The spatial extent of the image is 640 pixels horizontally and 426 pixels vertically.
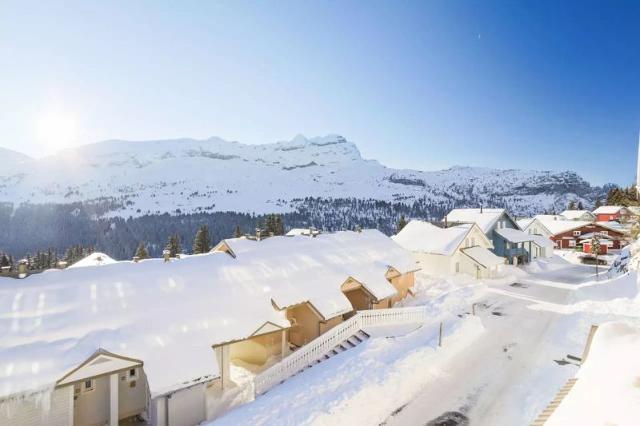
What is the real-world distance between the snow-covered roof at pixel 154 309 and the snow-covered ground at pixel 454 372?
3373 mm

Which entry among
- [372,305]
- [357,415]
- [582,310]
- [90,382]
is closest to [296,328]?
[372,305]

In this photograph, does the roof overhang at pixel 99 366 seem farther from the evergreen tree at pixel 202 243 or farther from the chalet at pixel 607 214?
the chalet at pixel 607 214

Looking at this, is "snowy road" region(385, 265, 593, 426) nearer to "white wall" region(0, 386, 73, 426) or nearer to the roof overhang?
the roof overhang

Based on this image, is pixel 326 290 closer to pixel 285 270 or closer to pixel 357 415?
pixel 285 270

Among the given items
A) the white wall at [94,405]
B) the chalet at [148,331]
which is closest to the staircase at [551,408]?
the chalet at [148,331]

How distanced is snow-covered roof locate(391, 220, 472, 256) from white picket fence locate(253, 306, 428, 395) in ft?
50.5

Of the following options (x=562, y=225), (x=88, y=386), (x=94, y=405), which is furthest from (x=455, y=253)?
(x=562, y=225)

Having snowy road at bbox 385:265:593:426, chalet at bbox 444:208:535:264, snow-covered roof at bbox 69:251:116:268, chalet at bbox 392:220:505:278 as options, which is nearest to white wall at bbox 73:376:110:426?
snow-covered roof at bbox 69:251:116:268

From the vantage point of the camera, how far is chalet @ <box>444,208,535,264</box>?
45500mm

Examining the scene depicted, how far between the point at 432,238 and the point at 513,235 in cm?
1460

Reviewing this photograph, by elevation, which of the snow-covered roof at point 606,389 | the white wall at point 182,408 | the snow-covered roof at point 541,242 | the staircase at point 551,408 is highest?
the snow-covered roof at point 606,389

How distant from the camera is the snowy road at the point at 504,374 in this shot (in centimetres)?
1259

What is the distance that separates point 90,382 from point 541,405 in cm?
1750

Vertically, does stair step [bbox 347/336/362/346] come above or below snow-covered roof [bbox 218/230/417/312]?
below
